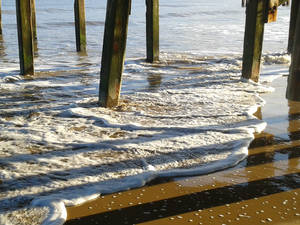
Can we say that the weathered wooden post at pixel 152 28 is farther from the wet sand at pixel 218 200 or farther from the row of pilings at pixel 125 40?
the wet sand at pixel 218 200

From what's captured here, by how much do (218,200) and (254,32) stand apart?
3676 millimetres

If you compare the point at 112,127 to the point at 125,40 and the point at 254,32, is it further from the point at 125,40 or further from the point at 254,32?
the point at 254,32

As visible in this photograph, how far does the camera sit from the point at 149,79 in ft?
23.2

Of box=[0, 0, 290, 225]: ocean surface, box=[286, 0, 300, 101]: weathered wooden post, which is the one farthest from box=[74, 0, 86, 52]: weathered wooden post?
box=[286, 0, 300, 101]: weathered wooden post

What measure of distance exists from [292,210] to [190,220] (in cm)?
68

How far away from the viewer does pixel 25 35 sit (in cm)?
679

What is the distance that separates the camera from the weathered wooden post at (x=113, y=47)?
15.7 ft

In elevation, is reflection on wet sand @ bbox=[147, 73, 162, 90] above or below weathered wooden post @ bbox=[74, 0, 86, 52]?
below

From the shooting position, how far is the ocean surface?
125 inches

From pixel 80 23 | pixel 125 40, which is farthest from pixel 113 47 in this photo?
pixel 80 23

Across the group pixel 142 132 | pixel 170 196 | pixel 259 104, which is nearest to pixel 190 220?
pixel 170 196

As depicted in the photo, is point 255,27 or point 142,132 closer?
point 142,132

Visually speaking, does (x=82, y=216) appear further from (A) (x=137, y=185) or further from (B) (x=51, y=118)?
(B) (x=51, y=118)

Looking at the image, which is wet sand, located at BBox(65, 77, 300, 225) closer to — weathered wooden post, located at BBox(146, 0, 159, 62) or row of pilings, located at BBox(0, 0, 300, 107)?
row of pilings, located at BBox(0, 0, 300, 107)
